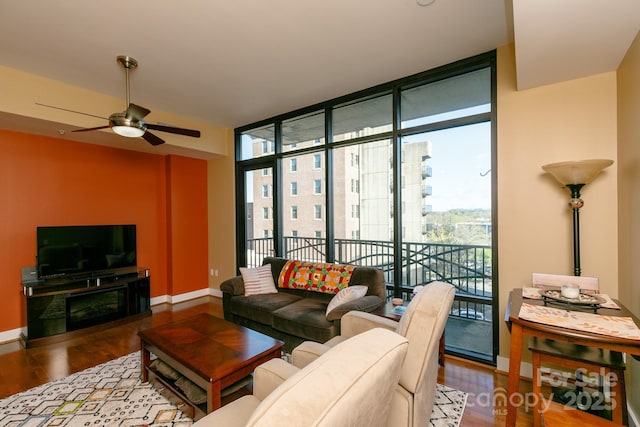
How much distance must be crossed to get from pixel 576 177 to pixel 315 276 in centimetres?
257

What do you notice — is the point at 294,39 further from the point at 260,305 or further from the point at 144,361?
the point at 144,361

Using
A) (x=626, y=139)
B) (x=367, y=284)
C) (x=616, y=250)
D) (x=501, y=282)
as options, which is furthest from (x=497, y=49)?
(x=367, y=284)

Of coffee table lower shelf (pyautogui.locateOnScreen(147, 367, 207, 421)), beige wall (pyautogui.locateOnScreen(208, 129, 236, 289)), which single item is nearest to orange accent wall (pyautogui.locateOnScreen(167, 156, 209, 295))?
beige wall (pyautogui.locateOnScreen(208, 129, 236, 289))

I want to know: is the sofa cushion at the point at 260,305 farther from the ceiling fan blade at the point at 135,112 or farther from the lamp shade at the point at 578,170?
the lamp shade at the point at 578,170

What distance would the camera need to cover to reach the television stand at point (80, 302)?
3311mm

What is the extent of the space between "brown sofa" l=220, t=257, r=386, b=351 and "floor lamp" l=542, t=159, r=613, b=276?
1621mm

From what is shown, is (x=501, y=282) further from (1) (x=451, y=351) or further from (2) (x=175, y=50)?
(2) (x=175, y=50)

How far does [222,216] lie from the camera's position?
17.4 feet

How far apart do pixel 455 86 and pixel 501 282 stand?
79.5 inches

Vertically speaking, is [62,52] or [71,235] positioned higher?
[62,52]

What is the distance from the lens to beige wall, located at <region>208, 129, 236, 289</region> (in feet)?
16.9

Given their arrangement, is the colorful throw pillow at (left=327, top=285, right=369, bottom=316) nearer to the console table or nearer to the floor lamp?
the console table

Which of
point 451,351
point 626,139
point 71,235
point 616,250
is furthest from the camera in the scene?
point 71,235

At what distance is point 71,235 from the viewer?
376 centimetres
